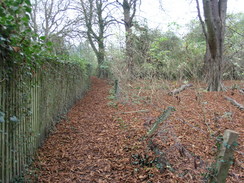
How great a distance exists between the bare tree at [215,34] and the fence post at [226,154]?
6.66 metres

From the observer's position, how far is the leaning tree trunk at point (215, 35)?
7301mm

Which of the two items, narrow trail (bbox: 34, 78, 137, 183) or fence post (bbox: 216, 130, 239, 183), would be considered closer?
fence post (bbox: 216, 130, 239, 183)

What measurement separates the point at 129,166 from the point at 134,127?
5.20ft

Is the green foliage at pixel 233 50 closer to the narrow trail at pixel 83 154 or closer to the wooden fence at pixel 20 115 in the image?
the narrow trail at pixel 83 154

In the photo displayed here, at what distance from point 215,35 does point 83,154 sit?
Result: 7.04m

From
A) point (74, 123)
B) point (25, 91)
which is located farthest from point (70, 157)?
point (74, 123)

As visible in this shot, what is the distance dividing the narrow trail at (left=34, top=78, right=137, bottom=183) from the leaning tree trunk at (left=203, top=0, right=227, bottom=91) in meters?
5.30

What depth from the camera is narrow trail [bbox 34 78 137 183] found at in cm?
306

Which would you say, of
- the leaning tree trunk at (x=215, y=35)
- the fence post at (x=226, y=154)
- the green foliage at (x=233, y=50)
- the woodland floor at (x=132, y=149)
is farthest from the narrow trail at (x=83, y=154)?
the green foliage at (x=233, y=50)

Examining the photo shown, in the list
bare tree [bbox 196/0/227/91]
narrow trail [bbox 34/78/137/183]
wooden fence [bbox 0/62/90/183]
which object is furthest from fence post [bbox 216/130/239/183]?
bare tree [bbox 196/0/227/91]

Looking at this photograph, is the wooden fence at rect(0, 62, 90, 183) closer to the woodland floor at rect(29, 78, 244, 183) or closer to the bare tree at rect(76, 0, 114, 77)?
the woodland floor at rect(29, 78, 244, 183)

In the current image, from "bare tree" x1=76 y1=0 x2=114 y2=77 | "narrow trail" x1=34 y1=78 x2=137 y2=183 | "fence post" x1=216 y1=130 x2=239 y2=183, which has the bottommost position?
"narrow trail" x1=34 y1=78 x2=137 y2=183

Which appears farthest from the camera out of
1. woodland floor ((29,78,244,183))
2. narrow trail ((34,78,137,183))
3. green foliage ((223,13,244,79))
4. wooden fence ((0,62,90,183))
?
green foliage ((223,13,244,79))

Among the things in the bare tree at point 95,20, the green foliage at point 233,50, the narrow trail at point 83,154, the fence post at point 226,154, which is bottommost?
the narrow trail at point 83,154
